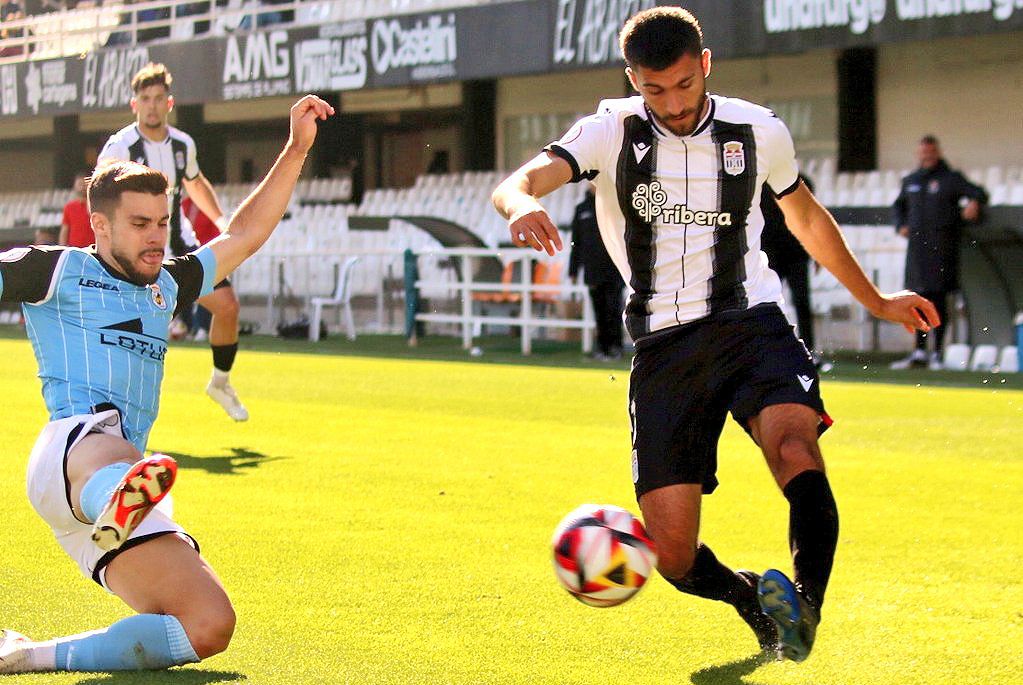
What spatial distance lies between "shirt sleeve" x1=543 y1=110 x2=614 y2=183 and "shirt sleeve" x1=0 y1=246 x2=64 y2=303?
1.58m

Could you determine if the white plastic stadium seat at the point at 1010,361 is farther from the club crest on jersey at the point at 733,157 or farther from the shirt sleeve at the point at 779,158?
the club crest on jersey at the point at 733,157

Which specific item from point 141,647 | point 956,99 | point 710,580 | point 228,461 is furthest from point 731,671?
point 956,99

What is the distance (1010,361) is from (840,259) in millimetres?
11587

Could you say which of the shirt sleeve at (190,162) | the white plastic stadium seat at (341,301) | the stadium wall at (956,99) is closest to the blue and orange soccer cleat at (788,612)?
the shirt sleeve at (190,162)

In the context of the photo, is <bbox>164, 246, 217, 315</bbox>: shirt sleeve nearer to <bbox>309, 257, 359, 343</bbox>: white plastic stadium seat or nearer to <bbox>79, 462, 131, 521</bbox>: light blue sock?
<bbox>79, 462, 131, 521</bbox>: light blue sock

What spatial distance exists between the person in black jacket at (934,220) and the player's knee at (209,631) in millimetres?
12650

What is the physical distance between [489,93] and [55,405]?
24242mm

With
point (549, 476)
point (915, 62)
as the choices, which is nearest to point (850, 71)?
point (915, 62)

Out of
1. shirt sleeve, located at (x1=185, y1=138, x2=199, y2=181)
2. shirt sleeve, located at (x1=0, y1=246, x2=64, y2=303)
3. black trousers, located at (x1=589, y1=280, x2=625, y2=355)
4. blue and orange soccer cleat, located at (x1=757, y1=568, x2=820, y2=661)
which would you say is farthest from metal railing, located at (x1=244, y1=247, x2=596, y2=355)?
blue and orange soccer cleat, located at (x1=757, y1=568, x2=820, y2=661)

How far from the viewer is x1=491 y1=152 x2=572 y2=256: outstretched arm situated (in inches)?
158

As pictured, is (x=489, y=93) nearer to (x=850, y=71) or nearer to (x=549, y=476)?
(x=850, y=71)

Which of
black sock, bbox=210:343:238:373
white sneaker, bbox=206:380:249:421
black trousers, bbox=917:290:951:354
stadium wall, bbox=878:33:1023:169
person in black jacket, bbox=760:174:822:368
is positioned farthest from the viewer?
stadium wall, bbox=878:33:1023:169

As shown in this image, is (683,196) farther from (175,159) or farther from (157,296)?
(175,159)

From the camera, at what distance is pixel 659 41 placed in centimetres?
462
